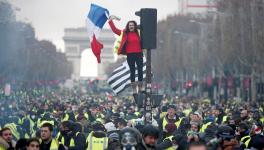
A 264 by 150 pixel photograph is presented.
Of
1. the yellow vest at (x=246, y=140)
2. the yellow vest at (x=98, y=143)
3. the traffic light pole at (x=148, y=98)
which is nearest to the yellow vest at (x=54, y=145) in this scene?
the yellow vest at (x=98, y=143)

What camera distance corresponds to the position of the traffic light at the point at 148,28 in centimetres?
1608

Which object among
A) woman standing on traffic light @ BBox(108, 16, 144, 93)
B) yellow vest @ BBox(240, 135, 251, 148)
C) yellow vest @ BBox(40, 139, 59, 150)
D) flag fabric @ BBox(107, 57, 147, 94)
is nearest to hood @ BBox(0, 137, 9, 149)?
yellow vest @ BBox(40, 139, 59, 150)

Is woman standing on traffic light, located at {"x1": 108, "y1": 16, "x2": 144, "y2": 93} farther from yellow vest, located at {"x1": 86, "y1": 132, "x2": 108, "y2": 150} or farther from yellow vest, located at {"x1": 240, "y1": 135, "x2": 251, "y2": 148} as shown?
yellow vest, located at {"x1": 86, "y1": 132, "x2": 108, "y2": 150}

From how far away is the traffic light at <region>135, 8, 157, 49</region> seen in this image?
16.1m

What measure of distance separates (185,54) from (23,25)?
Result: 17.6 metres

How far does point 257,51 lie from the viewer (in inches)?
2425

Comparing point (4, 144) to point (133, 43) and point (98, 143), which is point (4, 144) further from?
point (133, 43)

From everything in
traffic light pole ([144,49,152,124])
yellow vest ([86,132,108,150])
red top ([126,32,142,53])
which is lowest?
yellow vest ([86,132,108,150])

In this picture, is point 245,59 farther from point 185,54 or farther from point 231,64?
point 185,54

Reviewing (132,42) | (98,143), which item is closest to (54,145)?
(98,143)

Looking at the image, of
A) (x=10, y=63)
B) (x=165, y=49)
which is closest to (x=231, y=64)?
(x=10, y=63)

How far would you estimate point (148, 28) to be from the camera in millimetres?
16156

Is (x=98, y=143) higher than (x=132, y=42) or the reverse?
the reverse

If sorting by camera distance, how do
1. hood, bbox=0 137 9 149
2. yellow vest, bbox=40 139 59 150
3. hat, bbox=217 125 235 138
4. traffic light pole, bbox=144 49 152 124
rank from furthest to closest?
1. traffic light pole, bbox=144 49 152 124
2. hood, bbox=0 137 9 149
3. yellow vest, bbox=40 139 59 150
4. hat, bbox=217 125 235 138
